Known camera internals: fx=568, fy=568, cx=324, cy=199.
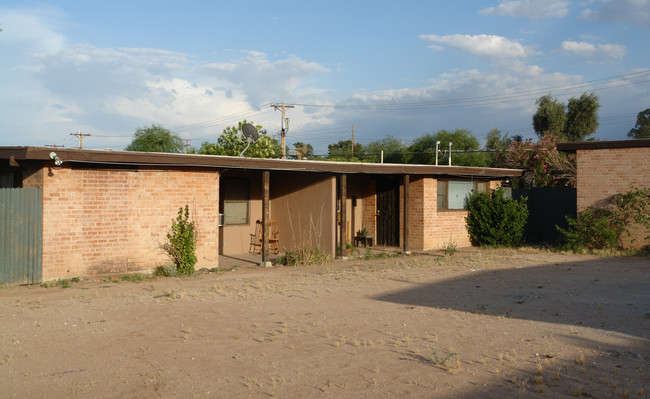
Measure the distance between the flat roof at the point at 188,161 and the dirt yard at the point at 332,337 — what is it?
2.39 m

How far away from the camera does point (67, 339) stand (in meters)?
6.96

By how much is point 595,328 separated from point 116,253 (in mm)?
8897

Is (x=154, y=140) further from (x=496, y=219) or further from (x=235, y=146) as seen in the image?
(x=496, y=219)

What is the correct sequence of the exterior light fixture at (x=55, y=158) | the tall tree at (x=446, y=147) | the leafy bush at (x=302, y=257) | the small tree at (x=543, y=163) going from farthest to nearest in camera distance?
1. the tall tree at (x=446, y=147)
2. the small tree at (x=543, y=163)
3. the leafy bush at (x=302, y=257)
4. the exterior light fixture at (x=55, y=158)

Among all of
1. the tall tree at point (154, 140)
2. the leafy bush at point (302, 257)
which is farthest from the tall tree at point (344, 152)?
the leafy bush at point (302, 257)

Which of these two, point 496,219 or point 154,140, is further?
point 154,140

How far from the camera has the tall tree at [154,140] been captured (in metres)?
37.7

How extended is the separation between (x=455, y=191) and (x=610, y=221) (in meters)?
4.60

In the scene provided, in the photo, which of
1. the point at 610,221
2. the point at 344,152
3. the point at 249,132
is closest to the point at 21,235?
the point at 249,132

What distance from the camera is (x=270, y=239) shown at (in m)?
16.7

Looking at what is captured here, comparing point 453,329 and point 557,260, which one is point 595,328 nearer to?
point 453,329

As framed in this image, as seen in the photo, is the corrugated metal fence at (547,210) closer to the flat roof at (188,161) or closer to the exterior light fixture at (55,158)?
the flat roof at (188,161)

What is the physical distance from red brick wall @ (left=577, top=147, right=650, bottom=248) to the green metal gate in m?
14.2

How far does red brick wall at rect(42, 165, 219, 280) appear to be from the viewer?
35.5ft
